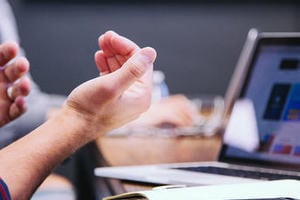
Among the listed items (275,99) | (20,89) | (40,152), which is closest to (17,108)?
(20,89)

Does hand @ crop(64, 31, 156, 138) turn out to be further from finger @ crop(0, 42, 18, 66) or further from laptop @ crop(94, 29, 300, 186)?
finger @ crop(0, 42, 18, 66)

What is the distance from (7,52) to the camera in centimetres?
126

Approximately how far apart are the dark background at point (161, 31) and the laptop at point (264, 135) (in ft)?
6.70

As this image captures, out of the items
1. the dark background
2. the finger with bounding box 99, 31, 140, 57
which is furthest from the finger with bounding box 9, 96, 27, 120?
the dark background

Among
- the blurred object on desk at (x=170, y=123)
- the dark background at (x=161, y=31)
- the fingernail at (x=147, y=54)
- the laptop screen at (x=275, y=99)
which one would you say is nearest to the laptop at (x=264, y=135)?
the laptop screen at (x=275, y=99)

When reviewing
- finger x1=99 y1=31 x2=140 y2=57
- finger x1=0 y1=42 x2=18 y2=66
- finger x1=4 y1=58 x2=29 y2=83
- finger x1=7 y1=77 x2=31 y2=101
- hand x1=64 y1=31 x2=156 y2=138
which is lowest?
finger x1=7 y1=77 x2=31 y2=101

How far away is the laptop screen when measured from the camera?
113 centimetres

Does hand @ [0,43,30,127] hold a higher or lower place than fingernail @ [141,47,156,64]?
lower

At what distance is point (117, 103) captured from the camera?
3.08 ft

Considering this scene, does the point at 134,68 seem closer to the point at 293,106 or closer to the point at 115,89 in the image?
the point at 115,89

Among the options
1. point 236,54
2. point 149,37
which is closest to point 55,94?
point 149,37

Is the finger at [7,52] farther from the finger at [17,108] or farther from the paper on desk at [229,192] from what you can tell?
the paper on desk at [229,192]

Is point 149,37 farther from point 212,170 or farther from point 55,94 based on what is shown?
point 212,170

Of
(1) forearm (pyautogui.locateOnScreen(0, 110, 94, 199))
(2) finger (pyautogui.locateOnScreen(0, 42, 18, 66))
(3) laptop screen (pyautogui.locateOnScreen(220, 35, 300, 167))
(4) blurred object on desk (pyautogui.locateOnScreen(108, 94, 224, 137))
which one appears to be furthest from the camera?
(4) blurred object on desk (pyautogui.locateOnScreen(108, 94, 224, 137))
